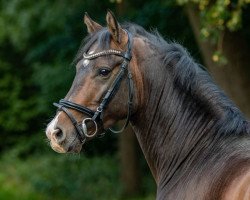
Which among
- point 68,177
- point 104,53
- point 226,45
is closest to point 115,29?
point 104,53

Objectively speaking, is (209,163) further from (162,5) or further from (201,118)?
(162,5)

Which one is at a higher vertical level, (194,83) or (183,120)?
(194,83)

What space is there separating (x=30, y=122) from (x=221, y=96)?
58.7ft

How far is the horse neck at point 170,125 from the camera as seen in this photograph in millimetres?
5141

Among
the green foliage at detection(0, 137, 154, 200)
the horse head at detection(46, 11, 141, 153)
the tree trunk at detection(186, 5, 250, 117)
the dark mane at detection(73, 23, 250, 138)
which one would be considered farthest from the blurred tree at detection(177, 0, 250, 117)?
the green foliage at detection(0, 137, 154, 200)

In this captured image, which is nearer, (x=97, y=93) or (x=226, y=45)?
(x=97, y=93)

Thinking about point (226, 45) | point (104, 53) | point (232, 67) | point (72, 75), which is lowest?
point (104, 53)

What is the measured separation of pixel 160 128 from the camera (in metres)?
5.34

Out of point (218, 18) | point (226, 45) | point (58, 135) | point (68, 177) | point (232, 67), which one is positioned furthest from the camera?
point (68, 177)

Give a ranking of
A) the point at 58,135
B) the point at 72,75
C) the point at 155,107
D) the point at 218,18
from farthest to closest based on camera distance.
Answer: the point at 72,75
the point at 218,18
the point at 155,107
the point at 58,135

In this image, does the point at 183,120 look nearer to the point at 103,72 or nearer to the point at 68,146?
the point at 103,72

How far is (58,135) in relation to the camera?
16.8ft

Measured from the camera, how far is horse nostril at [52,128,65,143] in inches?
200

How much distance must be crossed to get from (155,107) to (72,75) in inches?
431
